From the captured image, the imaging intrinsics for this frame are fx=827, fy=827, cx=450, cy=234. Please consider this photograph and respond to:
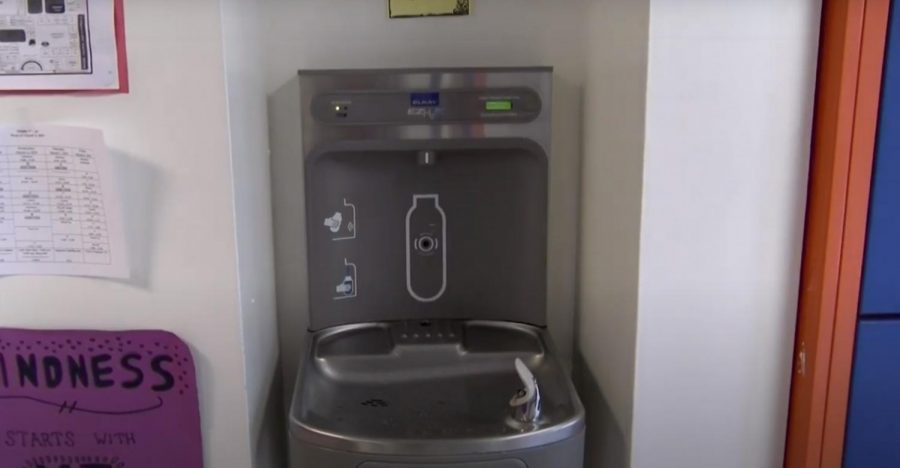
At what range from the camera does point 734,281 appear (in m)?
1.35

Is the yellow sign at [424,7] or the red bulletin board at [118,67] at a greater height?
the yellow sign at [424,7]

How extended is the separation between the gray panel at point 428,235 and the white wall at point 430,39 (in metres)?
0.19

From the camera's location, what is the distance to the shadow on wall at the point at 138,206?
125 cm

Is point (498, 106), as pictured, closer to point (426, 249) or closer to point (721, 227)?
point (426, 249)

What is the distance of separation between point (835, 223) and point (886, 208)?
Result: 0.26ft

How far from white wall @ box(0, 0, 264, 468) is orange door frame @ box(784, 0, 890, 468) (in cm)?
92

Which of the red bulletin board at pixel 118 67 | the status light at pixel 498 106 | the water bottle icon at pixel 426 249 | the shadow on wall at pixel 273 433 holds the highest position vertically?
the red bulletin board at pixel 118 67

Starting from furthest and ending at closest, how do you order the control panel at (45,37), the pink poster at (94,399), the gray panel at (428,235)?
the gray panel at (428,235)
the pink poster at (94,399)
the control panel at (45,37)

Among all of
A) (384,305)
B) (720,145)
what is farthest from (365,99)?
(720,145)

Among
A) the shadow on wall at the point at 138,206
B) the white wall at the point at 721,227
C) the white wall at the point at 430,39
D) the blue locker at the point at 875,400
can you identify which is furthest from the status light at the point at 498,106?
the blue locker at the point at 875,400

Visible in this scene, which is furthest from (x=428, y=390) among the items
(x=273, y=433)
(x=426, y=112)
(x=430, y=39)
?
(x=430, y=39)

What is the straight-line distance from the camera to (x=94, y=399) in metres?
1.32

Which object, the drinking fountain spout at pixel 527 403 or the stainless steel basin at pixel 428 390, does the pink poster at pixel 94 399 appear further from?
the drinking fountain spout at pixel 527 403

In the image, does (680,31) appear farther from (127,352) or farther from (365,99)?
(127,352)
